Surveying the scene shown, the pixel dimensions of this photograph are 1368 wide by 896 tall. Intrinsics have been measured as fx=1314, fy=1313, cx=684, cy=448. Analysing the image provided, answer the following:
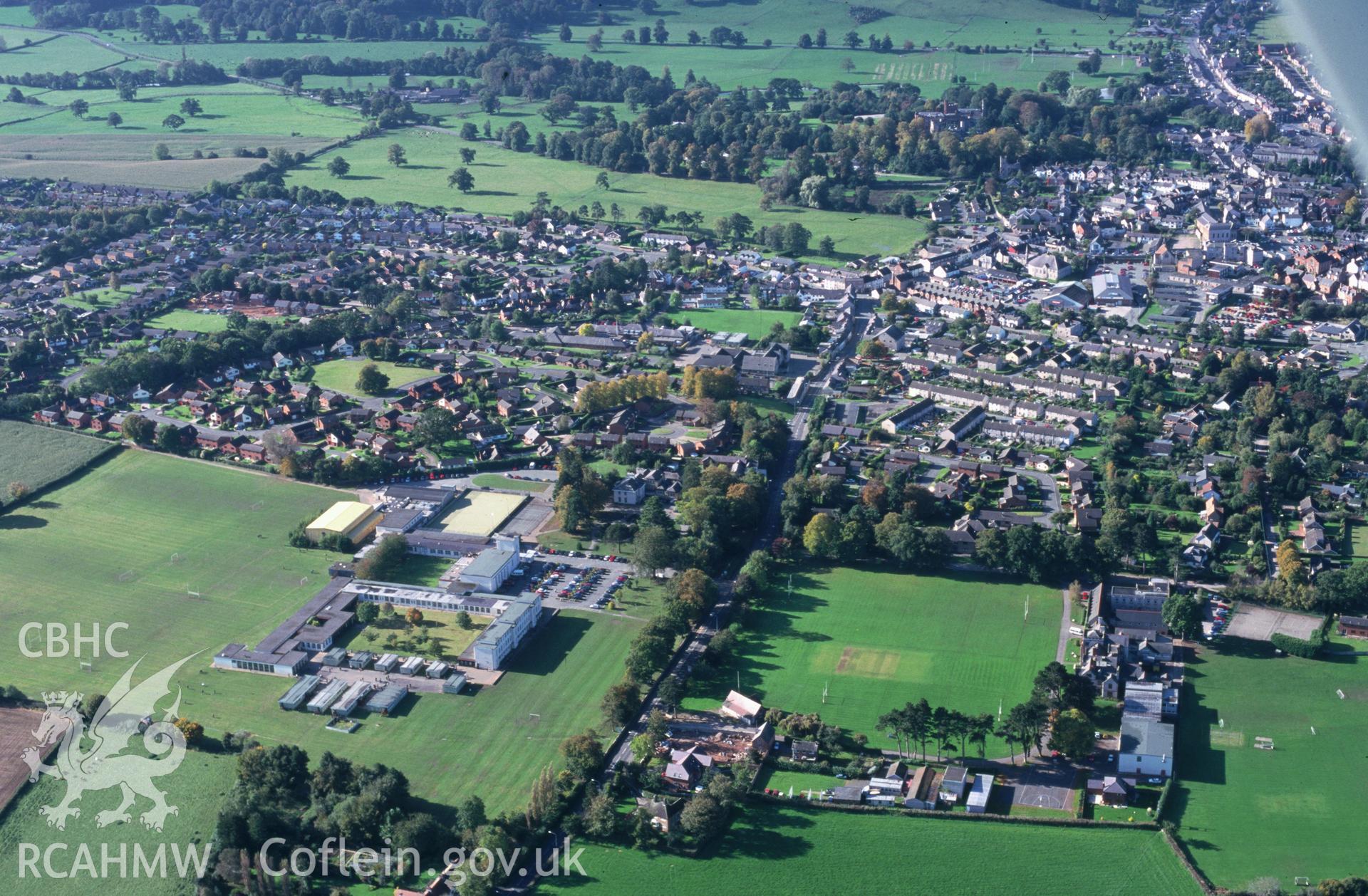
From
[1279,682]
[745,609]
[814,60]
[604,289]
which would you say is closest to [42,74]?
[814,60]

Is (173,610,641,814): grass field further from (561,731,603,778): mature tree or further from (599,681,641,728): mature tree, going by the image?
(561,731,603,778): mature tree

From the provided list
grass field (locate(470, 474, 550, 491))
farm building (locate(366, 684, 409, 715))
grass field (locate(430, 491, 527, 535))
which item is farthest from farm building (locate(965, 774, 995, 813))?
grass field (locate(470, 474, 550, 491))

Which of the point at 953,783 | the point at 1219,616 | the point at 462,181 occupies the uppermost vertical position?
the point at 462,181

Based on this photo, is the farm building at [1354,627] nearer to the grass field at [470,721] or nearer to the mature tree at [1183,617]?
the mature tree at [1183,617]

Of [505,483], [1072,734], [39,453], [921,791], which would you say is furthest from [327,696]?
[39,453]

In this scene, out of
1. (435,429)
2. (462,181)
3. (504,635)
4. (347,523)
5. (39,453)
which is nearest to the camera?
(504,635)

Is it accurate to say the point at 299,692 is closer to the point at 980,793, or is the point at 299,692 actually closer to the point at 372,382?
the point at 980,793

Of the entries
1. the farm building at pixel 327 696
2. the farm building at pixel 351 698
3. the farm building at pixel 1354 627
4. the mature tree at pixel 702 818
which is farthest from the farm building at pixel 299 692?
the farm building at pixel 1354 627
